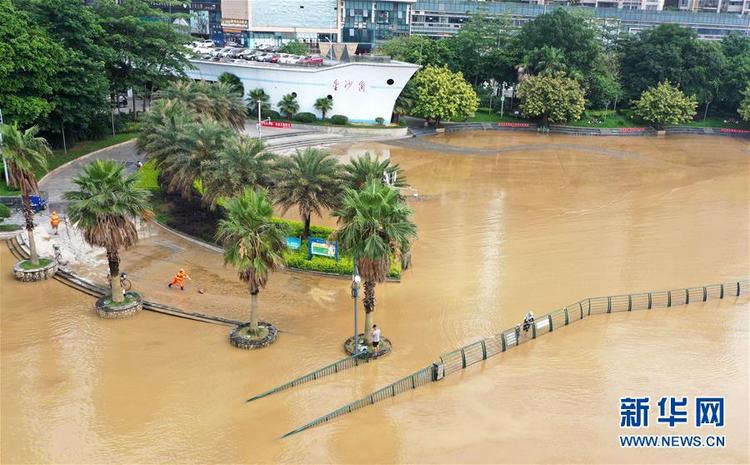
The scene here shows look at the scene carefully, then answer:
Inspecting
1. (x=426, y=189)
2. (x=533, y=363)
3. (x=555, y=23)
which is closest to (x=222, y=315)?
(x=533, y=363)

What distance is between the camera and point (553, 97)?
71.2 m

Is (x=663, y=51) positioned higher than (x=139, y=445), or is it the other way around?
(x=663, y=51)

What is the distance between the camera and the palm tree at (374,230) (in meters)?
22.6

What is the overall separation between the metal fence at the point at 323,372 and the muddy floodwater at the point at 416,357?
32cm

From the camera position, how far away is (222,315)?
2788 cm

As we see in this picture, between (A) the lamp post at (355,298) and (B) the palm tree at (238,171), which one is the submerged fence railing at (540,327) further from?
(B) the palm tree at (238,171)

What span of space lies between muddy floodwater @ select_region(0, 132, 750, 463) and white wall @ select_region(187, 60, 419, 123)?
90.2 ft

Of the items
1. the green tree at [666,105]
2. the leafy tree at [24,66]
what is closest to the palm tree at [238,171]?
the leafy tree at [24,66]

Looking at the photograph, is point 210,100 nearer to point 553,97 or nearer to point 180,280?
point 180,280

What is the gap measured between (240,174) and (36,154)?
919 cm

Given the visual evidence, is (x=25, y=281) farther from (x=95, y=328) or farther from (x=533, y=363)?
(x=533, y=363)

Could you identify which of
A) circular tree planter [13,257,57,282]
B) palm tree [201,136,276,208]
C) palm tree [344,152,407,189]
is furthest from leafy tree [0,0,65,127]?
palm tree [344,152,407,189]

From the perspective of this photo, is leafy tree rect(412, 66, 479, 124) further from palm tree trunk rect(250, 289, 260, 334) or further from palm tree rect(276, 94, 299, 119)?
palm tree trunk rect(250, 289, 260, 334)

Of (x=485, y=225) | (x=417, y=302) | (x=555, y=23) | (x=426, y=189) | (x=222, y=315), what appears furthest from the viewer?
(x=555, y=23)
